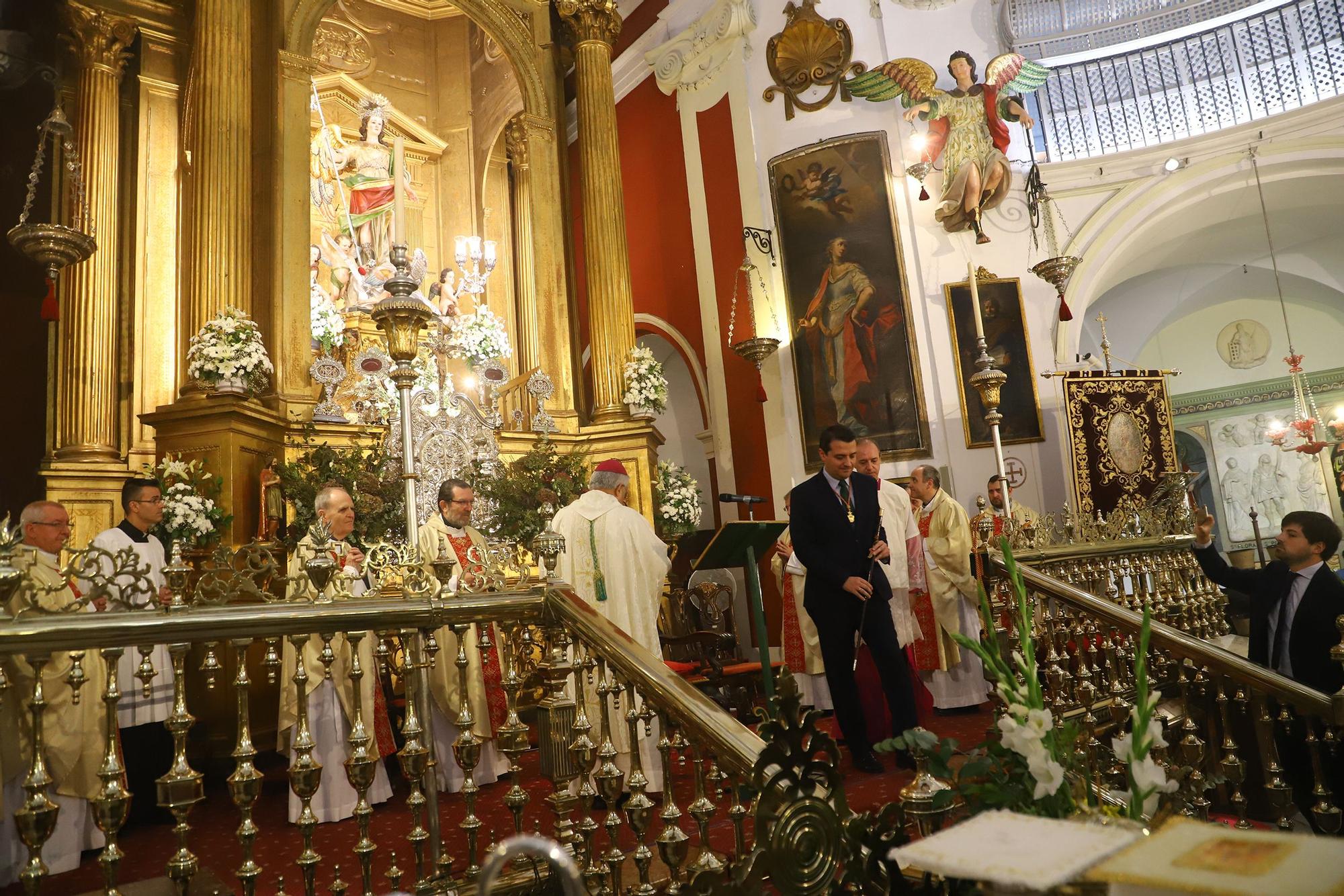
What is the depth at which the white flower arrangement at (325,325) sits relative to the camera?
7.98m

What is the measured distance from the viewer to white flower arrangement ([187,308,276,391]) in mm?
6609

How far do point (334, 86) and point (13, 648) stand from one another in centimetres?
851

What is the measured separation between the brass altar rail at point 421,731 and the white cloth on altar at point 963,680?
3.55 m

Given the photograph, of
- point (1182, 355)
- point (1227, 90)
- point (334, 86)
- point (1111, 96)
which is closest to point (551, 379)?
point (334, 86)

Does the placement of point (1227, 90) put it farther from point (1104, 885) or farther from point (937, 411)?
point (1104, 885)

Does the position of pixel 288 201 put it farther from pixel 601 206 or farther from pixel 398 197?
pixel 398 197

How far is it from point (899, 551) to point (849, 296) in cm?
500

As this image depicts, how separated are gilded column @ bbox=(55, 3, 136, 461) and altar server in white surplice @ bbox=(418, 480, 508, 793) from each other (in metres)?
4.12

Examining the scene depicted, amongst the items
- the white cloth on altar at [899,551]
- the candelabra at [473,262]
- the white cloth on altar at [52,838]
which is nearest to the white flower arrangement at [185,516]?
the white cloth on altar at [52,838]

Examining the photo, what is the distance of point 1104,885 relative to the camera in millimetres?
1519

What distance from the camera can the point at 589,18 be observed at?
1003 centimetres

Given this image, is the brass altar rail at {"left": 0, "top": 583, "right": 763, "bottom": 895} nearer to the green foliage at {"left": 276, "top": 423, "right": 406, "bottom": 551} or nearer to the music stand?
the music stand

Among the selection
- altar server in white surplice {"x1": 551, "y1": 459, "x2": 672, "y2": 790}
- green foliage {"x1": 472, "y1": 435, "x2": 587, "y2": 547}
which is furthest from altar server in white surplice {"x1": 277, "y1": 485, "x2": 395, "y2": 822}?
green foliage {"x1": 472, "y1": 435, "x2": 587, "y2": 547}

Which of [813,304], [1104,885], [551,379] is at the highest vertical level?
[813,304]
